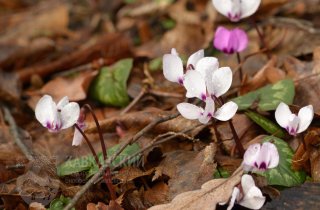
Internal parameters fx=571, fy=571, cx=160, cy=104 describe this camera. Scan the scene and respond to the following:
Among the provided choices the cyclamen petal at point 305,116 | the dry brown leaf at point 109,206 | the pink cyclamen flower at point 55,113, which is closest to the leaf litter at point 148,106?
the dry brown leaf at point 109,206

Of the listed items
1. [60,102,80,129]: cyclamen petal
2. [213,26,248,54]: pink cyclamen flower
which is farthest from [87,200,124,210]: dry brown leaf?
[213,26,248,54]: pink cyclamen flower

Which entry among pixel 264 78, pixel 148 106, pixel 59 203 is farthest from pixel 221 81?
pixel 148 106

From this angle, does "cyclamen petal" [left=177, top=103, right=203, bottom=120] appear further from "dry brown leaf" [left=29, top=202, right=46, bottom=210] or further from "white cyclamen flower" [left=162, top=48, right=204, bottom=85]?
"dry brown leaf" [left=29, top=202, right=46, bottom=210]

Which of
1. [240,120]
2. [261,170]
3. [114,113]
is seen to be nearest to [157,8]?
[114,113]

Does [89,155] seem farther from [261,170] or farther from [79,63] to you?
[79,63]

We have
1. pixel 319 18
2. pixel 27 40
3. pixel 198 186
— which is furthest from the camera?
pixel 27 40
